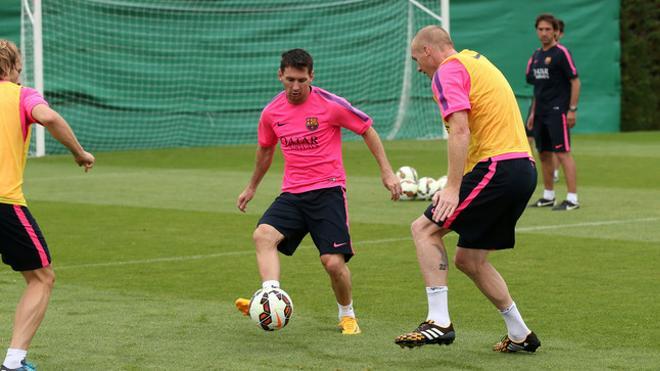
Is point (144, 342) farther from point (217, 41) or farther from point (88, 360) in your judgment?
point (217, 41)

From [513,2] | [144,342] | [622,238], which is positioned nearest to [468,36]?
[513,2]

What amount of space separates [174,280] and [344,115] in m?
2.41

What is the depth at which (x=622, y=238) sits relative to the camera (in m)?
11.4

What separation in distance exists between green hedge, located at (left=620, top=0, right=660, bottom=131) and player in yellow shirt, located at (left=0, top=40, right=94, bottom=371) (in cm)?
2652

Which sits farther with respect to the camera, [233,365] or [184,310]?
[184,310]

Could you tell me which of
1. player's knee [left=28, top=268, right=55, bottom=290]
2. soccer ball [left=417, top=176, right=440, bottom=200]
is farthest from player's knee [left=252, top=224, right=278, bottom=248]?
soccer ball [left=417, top=176, right=440, bottom=200]

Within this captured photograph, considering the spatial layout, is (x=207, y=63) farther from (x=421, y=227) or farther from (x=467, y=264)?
(x=467, y=264)

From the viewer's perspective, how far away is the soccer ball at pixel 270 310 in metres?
7.03

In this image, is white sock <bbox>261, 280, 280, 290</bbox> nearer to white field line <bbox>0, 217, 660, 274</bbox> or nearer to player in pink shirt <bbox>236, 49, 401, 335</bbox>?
player in pink shirt <bbox>236, 49, 401, 335</bbox>

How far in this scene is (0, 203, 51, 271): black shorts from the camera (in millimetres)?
6262

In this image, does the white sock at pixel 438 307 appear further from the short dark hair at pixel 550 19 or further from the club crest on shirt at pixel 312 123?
the short dark hair at pixel 550 19

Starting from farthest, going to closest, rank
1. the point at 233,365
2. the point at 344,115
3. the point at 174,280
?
the point at 174,280
the point at 344,115
the point at 233,365

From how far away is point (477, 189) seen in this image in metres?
6.66

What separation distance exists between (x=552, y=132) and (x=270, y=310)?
7751 mm
